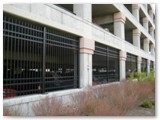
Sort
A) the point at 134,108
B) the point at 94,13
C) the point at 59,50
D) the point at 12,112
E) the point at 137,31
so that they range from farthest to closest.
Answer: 1. the point at 137,31
2. the point at 94,13
3. the point at 59,50
4. the point at 134,108
5. the point at 12,112

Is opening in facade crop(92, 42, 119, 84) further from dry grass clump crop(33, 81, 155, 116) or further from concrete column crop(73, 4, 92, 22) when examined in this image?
dry grass clump crop(33, 81, 155, 116)

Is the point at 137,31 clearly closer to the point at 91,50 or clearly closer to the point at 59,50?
the point at 91,50

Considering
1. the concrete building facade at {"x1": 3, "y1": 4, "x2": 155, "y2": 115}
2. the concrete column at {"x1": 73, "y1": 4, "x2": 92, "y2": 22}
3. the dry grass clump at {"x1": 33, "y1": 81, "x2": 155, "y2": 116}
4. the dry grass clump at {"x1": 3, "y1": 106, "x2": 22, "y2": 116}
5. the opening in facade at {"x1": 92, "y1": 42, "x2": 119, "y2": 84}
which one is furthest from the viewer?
the opening in facade at {"x1": 92, "y1": 42, "x2": 119, "y2": 84}

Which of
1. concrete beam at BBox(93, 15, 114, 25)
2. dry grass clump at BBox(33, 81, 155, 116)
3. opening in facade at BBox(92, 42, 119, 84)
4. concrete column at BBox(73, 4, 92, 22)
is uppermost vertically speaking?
concrete beam at BBox(93, 15, 114, 25)

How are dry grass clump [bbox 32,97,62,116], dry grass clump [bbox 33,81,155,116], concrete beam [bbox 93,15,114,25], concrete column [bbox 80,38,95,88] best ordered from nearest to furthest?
dry grass clump [bbox 32,97,62,116], dry grass clump [bbox 33,81,155,116], concrete column [bbox 80,38,95,88], concrete beam [bbox 93,15,114,25]

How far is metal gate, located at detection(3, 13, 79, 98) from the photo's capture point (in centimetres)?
619

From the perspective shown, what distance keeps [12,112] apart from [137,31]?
16538mm

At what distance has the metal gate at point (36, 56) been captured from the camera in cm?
619

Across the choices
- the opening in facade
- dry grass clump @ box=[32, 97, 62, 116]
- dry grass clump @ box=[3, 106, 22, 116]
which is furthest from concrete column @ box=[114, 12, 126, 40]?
dry grass clump @ box=[3, 106, 22, 116]

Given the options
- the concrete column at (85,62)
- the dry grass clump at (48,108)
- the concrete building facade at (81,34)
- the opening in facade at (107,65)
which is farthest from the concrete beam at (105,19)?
the dry grass clump at (48,108)

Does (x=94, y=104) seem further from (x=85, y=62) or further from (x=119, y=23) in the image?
(x=119, y=23)

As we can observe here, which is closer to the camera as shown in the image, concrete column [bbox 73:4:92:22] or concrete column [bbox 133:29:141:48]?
concrete column [bbox 73:4:92:22]

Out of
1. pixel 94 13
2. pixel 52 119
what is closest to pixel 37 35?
pixel 52 119

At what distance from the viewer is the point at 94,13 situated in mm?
14320
